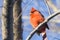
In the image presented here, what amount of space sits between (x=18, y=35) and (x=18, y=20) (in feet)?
0.50

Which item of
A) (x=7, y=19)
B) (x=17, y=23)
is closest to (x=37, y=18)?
(x=7, y=19)

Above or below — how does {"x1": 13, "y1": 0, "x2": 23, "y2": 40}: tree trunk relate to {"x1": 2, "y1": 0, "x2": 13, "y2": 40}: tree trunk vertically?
below

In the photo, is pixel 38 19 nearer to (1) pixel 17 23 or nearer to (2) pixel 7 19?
(2) pixel 7 19

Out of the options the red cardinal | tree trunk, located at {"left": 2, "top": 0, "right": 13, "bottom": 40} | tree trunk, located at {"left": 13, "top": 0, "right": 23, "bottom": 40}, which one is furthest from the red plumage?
tree trunk, located at {"left": 13, "top": 0, "right": 23, "bottom": 40}

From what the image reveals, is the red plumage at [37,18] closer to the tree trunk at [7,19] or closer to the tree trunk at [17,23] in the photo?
the tree trunk at [7,19]

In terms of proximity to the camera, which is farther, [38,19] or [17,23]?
[17,23]

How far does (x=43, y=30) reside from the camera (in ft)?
6.96

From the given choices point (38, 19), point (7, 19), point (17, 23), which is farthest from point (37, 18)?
point (17, 23)

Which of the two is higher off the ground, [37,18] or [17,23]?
[37,18]

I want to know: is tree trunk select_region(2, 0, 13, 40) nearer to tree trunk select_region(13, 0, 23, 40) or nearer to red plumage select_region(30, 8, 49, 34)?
red plumage select_region(30, 8, 49, 34)

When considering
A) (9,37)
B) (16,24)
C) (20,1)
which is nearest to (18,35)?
(16,24)

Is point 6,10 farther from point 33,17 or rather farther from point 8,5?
point 33,17

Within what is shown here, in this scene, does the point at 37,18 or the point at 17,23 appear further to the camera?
the point at 17,23

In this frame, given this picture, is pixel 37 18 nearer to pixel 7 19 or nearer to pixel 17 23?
pixel 7 19
